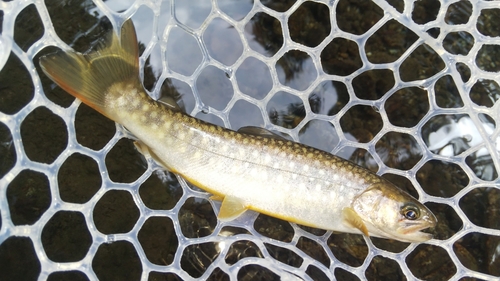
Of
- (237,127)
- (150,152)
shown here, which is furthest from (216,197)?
(237,127)

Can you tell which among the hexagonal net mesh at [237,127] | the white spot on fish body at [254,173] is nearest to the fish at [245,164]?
the white spot on fish body at [254,173]

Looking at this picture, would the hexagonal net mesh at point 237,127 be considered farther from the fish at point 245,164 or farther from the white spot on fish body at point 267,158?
the white spot on fish body at point 267,158

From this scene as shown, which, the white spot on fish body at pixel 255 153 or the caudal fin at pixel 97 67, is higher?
the caudal fin at pixel 97 67

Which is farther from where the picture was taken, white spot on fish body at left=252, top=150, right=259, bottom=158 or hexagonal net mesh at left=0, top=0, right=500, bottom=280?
hexagonal net mesh at left=0, top=0, right=500, bottom=280

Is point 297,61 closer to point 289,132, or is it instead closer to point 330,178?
point 289,132

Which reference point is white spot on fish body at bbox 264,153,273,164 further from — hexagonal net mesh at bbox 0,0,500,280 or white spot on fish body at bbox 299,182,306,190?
hexagonal net mesh at bbox 0,0,500,280

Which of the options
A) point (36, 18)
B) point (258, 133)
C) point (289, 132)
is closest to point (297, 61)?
point (289, 132)

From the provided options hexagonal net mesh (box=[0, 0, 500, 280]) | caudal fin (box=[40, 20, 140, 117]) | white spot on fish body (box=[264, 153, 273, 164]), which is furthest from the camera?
hexagonal net mesh (box=[0, 0, 500, 280])

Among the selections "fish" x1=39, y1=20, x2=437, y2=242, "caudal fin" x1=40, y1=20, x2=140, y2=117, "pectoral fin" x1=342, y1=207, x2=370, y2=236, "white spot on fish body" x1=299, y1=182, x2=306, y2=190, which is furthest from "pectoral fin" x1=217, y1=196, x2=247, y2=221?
"caudal fin" x1=40, y1=20, x2=140, y2=117

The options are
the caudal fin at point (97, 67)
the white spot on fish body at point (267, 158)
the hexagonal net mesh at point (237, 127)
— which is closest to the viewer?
the caudal fin at point (97, 67)
